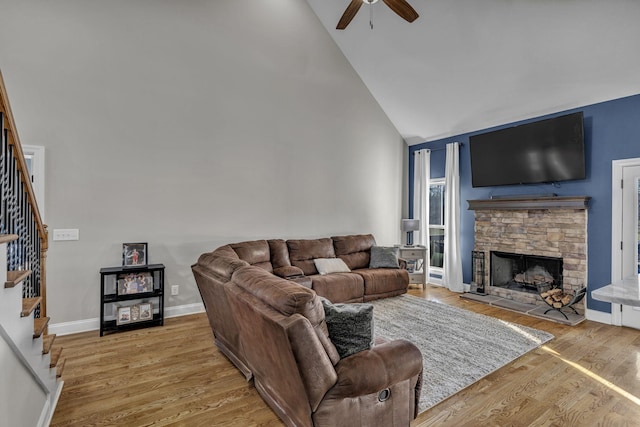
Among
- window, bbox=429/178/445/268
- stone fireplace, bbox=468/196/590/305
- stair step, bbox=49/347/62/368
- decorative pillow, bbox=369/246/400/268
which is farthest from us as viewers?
window, bbox=429/178/445/268

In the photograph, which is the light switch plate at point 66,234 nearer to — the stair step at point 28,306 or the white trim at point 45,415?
the stair step at point 28,306

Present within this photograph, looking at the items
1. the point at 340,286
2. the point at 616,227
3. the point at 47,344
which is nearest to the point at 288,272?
the point at 340,286

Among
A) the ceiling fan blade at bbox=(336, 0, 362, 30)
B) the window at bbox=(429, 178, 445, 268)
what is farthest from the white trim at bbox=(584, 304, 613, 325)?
the ceiling fan blade at bbox=(336, 0, 362, 30)

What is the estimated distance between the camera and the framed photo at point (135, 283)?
13.0 ft

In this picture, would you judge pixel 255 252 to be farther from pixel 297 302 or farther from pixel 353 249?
pixel 297 302

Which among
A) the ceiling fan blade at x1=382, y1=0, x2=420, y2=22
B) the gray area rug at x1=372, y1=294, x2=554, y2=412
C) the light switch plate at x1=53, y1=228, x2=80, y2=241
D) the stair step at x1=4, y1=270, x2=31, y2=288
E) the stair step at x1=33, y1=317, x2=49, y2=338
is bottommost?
the gray area rug at x1=372, y1=294, x2=554, y2=412

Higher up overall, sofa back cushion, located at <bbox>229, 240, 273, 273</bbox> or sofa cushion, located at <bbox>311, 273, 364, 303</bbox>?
sofa back cushion, located at <bbox>229, 240, 273, 273</bbox>

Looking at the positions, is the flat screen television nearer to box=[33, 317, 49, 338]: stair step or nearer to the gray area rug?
the gray area rug

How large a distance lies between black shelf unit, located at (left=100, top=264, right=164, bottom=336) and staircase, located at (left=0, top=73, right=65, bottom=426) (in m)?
1.30

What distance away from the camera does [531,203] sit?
4848 mm

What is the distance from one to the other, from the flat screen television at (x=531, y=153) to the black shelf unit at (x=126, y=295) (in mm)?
5041

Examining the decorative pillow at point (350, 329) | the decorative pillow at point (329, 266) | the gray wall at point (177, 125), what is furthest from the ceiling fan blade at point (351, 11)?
the decorative pillow at point (329, 266)

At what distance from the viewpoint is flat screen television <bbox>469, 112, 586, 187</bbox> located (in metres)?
4.46

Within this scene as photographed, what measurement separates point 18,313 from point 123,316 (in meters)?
2.31
